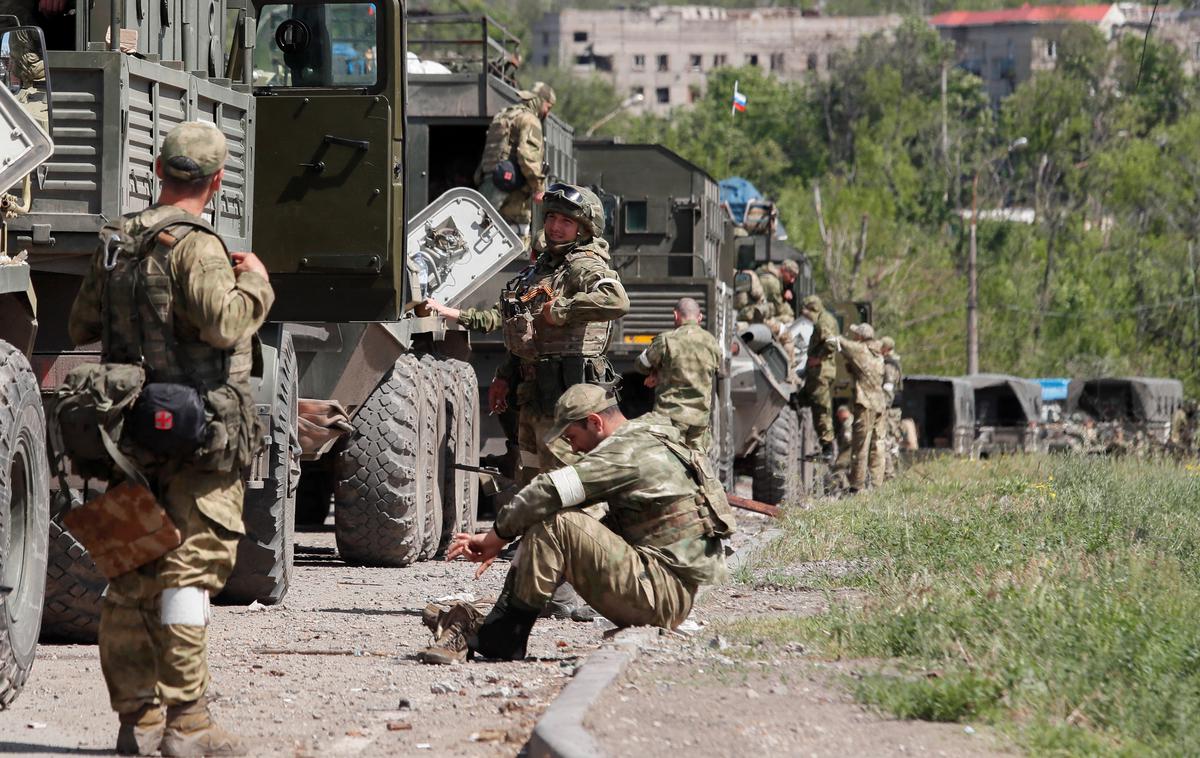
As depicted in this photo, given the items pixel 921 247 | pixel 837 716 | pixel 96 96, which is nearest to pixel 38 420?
pixel 96 96

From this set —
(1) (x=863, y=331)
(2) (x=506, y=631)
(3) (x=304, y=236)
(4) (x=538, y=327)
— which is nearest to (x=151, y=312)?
(2) (x=506, y=631)

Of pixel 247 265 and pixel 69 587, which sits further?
pixel 69 587

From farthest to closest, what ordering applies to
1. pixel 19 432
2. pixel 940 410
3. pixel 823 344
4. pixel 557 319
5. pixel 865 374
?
1. pixel 940 410
2. pixel 823 344
3. pixel 865 374
4. pixel 557 319
5. pixel 19 432

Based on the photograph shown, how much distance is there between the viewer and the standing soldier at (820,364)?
71.4 feet

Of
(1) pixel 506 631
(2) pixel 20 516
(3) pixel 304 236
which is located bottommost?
(1) pixel 506 631

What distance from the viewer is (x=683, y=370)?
1313 centimetres

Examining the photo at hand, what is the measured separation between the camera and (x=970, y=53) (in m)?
138

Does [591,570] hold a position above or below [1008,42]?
below

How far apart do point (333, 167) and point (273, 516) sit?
5.67 feet

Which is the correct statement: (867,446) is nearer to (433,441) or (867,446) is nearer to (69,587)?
(433,441)

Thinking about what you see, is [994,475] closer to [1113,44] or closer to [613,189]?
[613,189]

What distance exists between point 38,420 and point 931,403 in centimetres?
2787

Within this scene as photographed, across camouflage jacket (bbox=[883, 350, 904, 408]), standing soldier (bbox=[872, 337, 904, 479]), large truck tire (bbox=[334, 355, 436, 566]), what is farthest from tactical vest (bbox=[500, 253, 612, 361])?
camouflage jacket (bbox=[883, 350, 904, 408])

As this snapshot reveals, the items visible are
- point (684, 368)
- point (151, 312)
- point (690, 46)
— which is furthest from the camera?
point (690, 46)
